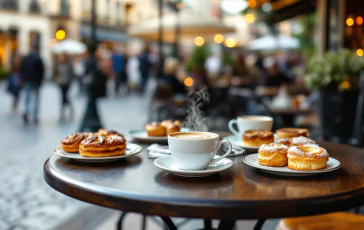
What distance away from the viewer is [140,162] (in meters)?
1.83

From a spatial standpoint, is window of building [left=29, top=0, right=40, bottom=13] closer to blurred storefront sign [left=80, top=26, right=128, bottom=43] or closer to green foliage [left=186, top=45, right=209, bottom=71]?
blurred storefront sign [left=80, top=26, right=128, bottom=43]

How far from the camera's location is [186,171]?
1533mm

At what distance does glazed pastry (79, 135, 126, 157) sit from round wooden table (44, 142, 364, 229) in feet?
0.16

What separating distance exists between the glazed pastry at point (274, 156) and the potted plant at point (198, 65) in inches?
312

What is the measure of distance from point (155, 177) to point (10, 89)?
39.4ft

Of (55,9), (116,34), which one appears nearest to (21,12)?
(55,9)

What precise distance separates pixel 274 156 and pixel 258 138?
1.34 feet

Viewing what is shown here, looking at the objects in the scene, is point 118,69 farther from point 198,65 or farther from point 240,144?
point 240,144

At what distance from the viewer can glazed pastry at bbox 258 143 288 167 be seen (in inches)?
64.5

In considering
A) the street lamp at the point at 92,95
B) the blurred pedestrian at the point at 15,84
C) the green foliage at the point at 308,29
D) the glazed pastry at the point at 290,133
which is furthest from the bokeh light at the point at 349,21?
the green foliage at the point at 308,29

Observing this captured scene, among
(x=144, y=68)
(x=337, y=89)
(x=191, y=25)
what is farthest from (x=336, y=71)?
(x=144, y=68)

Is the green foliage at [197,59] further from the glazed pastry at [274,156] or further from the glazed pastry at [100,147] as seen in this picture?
the glazed pastry at [274,156]

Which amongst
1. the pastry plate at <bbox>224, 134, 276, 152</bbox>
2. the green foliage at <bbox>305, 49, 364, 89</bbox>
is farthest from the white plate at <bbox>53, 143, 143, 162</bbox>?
the green foliage at <bbox>305, 49, 364, 89</bbox>

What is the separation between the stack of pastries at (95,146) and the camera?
5.78 ft
